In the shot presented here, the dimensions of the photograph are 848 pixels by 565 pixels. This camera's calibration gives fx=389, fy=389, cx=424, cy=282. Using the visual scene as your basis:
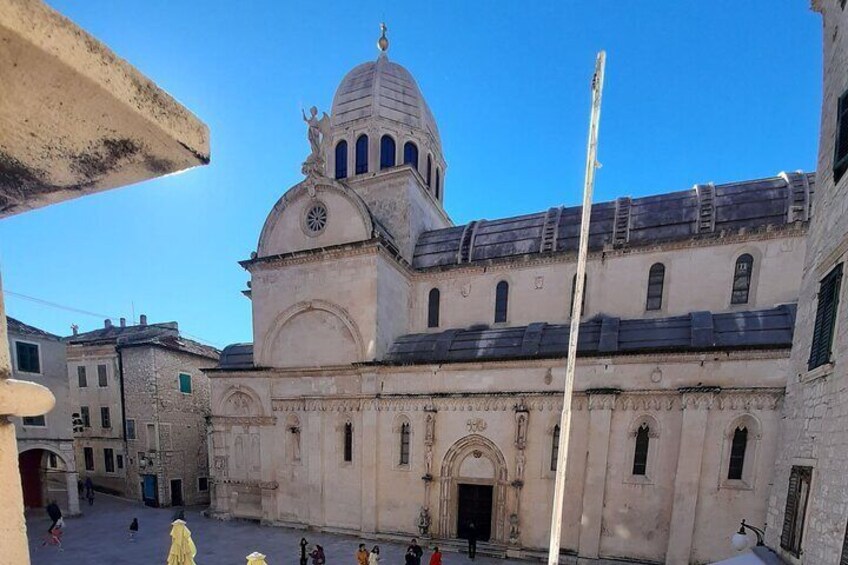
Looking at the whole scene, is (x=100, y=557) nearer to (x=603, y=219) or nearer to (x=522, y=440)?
(x=522, y=440)

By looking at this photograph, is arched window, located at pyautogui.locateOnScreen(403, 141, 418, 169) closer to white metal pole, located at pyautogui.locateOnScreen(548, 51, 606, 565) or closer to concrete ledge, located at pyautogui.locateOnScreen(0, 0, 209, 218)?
white metal pole, located at pyautogui.locateOnScreen(548, 51, 606, 565)

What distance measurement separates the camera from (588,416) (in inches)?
494

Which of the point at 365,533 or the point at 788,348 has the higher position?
the point at 788,348

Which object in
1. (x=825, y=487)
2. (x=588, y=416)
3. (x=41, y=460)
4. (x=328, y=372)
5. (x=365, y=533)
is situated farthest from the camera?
(x=41, y=460)

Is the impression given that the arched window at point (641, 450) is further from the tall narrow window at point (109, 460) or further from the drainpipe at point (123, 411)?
the tall narrow window at point (109, 460)

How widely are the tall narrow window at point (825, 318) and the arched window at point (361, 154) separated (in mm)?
17671

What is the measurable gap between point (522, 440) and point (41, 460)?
73.4ft

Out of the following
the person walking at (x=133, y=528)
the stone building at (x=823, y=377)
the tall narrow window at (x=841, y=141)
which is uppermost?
the tall narrow window at (x=841, y=141)

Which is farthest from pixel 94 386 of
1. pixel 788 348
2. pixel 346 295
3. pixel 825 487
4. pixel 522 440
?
pixel 788 348

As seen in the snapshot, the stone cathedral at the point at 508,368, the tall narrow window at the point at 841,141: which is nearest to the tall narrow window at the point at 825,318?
the tall narrow window at the point at 841,141

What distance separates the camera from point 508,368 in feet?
44.7

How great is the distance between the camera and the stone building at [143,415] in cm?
2058

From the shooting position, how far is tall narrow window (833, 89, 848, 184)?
5.93 meters

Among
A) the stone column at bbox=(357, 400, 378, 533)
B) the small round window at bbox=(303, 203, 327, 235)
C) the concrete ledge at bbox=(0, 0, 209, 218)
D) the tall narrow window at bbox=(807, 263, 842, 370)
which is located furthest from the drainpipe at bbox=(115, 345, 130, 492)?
the tall narrow window at bbox=(807, 263, 842, 370)
